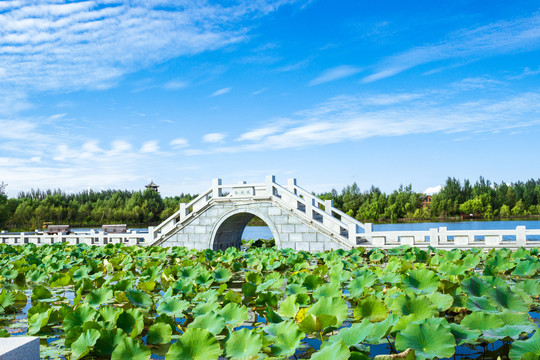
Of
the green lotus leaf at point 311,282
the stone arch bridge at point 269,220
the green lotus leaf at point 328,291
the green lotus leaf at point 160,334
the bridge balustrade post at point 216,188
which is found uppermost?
the bridge balustrade post at point 216,188

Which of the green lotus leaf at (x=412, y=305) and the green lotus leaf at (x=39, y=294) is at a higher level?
the green lotus leaf at (x=412, y=305)

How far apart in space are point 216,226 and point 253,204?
4.95 feet

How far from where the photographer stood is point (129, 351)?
123 inches

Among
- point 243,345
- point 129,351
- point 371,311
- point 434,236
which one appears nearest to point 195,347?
point 243,345

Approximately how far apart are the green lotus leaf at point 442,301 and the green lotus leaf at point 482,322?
2.13 feet

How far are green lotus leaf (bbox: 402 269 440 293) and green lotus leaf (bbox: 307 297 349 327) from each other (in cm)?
139

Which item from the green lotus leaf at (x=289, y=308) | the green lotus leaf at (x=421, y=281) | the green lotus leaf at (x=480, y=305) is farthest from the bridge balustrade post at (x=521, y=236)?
the green lotus leaf at (x=289, y=308)

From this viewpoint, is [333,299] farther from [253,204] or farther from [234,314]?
[253,204]

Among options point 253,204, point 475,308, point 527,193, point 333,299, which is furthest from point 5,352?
point 527,193

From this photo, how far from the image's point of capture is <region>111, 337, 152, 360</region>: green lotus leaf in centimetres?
310

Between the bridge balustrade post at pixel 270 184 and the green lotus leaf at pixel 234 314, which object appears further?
the bridge balustrade post at pixel 270 184

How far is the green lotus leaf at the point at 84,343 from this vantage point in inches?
131

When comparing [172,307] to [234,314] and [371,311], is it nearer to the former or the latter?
[234,314]

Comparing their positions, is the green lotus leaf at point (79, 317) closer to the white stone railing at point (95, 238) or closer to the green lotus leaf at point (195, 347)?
the green lotus leaf at point (195, 347)
